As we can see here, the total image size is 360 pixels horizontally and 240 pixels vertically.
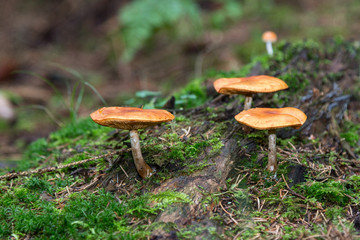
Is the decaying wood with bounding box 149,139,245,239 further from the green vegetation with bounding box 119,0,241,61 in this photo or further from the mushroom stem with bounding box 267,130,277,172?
the green vegetation with bounding box 119,0,241,61

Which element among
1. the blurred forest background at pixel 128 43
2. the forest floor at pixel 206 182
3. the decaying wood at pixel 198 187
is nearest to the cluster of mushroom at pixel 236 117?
the forest floor at pixel 206 182

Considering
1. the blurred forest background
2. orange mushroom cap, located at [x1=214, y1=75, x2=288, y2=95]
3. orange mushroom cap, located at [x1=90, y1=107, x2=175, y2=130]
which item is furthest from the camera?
the blurred forest background

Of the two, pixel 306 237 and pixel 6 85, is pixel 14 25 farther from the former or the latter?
pixel 306 237

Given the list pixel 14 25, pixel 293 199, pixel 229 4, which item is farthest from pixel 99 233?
pixel 14 25

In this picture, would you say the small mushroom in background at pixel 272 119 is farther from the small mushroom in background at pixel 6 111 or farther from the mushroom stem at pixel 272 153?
the small mushroom in background at pixel 6 111

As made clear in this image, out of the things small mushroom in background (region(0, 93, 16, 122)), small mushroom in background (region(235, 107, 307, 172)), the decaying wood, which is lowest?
small mushroom in background (region(0, 93, 16, 122))

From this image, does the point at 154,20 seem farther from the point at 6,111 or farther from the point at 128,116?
the point at 128,116

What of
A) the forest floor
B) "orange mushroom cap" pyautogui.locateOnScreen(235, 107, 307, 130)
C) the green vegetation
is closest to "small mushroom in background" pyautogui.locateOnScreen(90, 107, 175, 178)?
the forest floor
